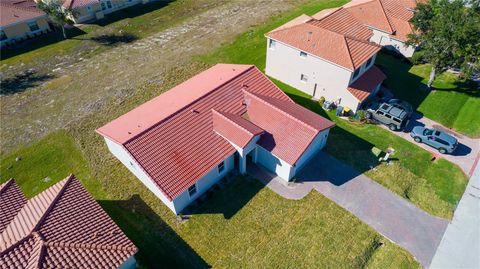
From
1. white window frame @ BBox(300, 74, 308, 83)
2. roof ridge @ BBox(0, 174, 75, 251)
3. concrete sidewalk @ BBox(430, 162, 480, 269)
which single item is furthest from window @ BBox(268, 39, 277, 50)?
roof ridge @ BBox(0, 174, 75, 251)

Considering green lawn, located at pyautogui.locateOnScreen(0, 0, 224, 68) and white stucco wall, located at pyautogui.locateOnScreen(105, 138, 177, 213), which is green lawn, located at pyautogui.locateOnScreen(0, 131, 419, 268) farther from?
green lawn, located at pyautogui.locateOnScreen(0, 0, 224, 68)

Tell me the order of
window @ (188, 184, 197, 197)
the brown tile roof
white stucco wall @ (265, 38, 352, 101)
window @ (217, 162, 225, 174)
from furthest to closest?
1. white stucco wall @ (265, 38, 352, 101)
2. window @ (217, 162, 225, 174)
3. window @ (188, 184, 197, 197)
4. the brown tile roof

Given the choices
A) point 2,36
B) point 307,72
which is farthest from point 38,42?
point 307,72

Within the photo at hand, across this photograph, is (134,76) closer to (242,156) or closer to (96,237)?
(242,156)

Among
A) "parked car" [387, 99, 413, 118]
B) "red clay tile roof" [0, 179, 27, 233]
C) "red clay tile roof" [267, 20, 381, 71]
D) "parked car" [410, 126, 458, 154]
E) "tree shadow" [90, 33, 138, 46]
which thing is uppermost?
"red clay tile roof" [267, 20, 381, 71]

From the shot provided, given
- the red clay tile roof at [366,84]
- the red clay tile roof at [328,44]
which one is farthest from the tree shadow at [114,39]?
the red clay tile roof at [366,84]

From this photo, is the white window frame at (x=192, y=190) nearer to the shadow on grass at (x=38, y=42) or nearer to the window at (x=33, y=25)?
the shadow on grass at (x=38, y=42)
